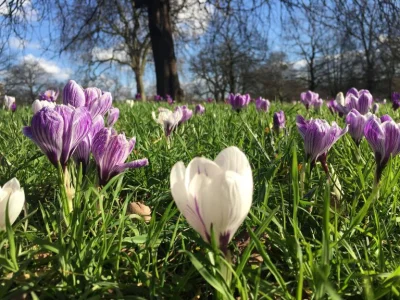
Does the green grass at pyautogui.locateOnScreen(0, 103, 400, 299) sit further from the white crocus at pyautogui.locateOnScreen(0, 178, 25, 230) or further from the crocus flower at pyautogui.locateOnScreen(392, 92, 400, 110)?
the crocus flower at pyautogui.locateOnScreen(392, 92, 400, 110)

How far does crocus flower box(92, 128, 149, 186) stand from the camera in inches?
52.5

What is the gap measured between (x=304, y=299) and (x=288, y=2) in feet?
39.5

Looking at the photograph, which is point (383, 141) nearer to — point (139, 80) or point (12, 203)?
point (12, 203)

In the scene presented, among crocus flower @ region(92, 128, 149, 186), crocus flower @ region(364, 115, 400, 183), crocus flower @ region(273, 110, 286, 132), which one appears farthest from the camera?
crocus flower @ region(273, 110, 286, 132)

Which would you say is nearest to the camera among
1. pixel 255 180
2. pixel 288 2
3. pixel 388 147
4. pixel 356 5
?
pixel 388 147

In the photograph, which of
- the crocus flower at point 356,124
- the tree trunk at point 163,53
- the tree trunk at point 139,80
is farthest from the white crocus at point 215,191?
the tree trunk at point 139,80

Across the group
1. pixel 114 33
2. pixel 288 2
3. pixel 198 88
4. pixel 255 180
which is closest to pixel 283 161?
pixel 255 180

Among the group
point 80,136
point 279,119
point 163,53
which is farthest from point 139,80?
point 80,136

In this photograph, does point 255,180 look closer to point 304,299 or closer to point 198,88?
point 304,299

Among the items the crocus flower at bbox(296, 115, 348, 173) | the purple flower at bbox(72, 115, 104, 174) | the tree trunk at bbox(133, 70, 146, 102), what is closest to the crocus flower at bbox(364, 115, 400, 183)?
the crocus flower at bbox(296, 115, 348, 173)

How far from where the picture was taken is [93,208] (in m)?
1.29

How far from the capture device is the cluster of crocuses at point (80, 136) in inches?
46.4

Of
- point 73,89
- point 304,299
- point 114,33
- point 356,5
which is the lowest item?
point 304,299

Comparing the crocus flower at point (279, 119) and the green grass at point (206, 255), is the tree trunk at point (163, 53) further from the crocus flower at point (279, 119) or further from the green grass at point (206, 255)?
the green grass at point (206, 255)
